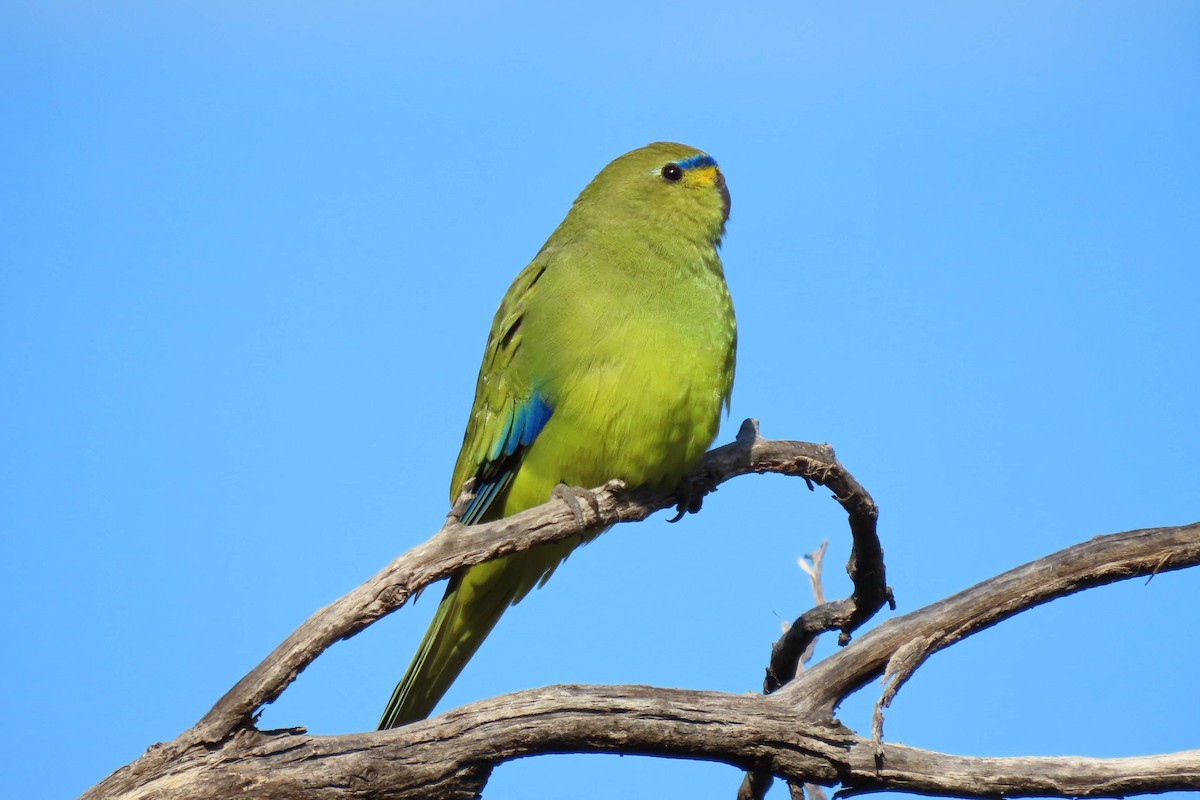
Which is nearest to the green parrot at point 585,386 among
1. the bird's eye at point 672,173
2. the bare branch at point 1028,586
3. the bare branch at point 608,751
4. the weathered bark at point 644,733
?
the bird's eye at point 672,173

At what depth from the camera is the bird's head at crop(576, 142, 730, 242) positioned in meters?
5.04

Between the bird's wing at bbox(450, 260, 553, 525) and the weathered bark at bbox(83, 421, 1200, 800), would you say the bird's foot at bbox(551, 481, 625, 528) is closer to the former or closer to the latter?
the bird's wing at bbox(450, 260, 553, 525)

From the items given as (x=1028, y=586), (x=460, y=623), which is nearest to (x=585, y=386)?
(x=460, y=623)

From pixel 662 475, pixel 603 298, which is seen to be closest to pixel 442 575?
pixel 662 475

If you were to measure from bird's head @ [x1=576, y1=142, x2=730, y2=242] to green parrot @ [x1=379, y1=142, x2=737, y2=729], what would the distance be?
0.05ft

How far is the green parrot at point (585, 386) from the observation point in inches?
172

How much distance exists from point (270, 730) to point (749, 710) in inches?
63.1

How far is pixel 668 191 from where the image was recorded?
5113 mm

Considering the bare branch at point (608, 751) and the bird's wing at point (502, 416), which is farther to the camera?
the bird's wing at point (502, 416)

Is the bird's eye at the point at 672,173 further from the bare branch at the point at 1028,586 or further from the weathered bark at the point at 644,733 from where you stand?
the bare branch at the point at 1028,586

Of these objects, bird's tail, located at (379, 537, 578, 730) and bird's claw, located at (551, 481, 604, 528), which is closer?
bird's claw, located at (551, 481, 604, 528)

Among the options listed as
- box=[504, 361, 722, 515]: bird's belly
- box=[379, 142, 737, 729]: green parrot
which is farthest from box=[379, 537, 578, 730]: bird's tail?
box=[504, 361, 722, 515]: bird's belly

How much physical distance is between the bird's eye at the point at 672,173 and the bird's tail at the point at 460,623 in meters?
1.80

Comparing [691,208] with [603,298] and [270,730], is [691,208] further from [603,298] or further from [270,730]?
[270,730]
